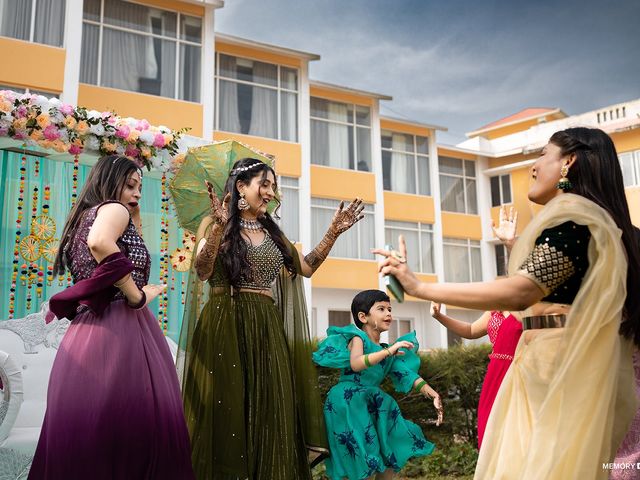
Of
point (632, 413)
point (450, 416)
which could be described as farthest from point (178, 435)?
point (450, 416)

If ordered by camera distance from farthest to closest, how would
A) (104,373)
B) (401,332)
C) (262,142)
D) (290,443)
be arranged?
(401,332), (262,142), (290,443), (104,373)

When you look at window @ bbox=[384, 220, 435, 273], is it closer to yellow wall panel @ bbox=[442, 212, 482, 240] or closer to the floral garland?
yellow wall panel @ bbox=[442, 212, 482, 240]

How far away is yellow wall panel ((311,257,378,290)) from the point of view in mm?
19766

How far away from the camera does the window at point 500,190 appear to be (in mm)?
24781

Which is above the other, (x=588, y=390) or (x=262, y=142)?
(x=262, y=142)

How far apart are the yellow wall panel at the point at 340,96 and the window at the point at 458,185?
4.31 metres

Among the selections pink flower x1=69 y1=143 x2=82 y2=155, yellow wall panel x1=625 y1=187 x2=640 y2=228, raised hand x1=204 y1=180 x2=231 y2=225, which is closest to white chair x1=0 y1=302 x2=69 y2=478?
pink flower x1=69 y1=143 x2=82 y2=155

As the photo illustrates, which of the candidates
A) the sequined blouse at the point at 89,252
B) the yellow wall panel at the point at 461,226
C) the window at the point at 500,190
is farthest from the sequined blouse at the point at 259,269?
the window at the point at 500,190

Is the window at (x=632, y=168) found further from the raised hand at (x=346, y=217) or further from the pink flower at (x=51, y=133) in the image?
the raised hand at (x=346, y=217)

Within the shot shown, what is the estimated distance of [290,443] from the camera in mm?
3854

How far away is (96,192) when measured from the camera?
356 cm

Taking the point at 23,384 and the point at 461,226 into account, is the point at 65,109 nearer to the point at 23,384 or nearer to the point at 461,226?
the point at 23,384

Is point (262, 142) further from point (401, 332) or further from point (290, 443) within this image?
point (290, 443)

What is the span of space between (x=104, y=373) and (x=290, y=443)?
122 cm
